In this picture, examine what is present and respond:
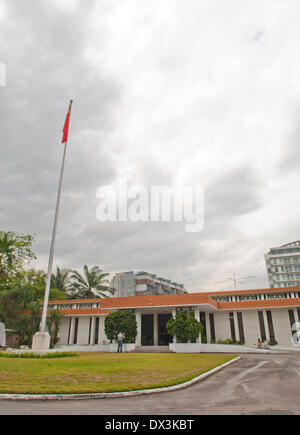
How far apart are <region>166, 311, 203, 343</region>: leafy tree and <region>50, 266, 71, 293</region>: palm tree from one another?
1030 inches

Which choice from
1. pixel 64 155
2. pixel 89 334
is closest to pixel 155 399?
pixel 64 155

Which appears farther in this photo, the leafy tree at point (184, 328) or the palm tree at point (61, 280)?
the palm tree at point (61, 280)

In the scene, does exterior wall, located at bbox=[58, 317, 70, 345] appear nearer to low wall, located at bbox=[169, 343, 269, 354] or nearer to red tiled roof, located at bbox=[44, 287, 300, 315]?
red tiled roof, located at bbox=[44, 287, 300, 315]

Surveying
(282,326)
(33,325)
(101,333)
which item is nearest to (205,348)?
(282,326)

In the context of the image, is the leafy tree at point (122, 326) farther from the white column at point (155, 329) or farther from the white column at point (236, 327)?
the white column at point (236, 327)

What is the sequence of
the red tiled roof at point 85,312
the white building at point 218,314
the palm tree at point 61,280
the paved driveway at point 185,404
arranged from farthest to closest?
the palm tree at point 61,280
the red tiled roof at point 85,312
the white building at point 218,314
the paved driveway at point 185,404

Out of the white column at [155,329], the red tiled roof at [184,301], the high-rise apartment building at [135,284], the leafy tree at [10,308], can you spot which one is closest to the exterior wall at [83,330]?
the red tiled roof at [184,301]

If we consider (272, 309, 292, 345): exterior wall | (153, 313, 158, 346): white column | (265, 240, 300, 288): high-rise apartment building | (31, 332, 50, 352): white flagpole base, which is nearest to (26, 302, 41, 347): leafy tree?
(31, 332, 50, 352): white flagpole base

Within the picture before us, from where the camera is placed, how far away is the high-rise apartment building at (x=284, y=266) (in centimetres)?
8736

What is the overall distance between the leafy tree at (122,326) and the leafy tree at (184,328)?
10.8 ft
